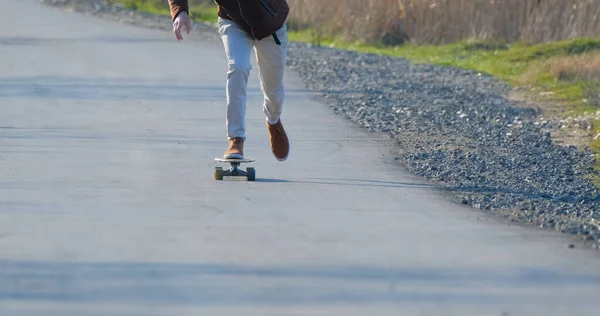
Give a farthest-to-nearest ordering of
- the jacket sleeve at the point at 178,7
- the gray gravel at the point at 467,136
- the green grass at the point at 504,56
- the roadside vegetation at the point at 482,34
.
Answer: the roadside vegetation at the point at 482,34, the green grass at the point at 504,56, the jacket sleeve at the point at 178,7, the gray gravel at the point at 467,136

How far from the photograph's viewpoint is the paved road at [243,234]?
6129mm

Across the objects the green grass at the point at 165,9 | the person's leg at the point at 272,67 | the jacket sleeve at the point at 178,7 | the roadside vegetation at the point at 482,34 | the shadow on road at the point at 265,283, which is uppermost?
the jacket sleeve at the point at 178,7

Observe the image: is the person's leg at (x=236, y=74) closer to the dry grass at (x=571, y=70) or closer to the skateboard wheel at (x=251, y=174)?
the skateboard wheel at (x=251, y=174)

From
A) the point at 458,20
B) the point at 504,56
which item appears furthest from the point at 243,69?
the point at 458,20

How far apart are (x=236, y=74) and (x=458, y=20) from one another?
→ 16569mm

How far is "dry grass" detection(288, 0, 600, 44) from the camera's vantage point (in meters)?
23.5

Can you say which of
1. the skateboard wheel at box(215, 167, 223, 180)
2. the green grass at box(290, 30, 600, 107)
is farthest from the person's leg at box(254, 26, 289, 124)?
the green grass at box(290, 30, 600, 107)

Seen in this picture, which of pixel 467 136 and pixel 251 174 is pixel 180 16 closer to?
pixel 251 174

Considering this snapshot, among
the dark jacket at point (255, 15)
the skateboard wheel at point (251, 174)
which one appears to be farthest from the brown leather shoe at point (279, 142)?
the dark jacket at point (255, 15)

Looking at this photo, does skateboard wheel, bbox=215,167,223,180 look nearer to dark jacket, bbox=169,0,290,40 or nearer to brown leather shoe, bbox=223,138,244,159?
brown leather shoe, bbox=223,138,244,159

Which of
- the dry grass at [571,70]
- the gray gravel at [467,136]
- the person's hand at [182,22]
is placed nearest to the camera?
the gray gravel at [467,136]

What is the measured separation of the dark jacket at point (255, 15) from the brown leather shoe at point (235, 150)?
0.68 meters

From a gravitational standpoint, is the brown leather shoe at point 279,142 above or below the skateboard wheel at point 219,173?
above

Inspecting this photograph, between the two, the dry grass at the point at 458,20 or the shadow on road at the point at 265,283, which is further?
the dry grass at the point at 458,20
